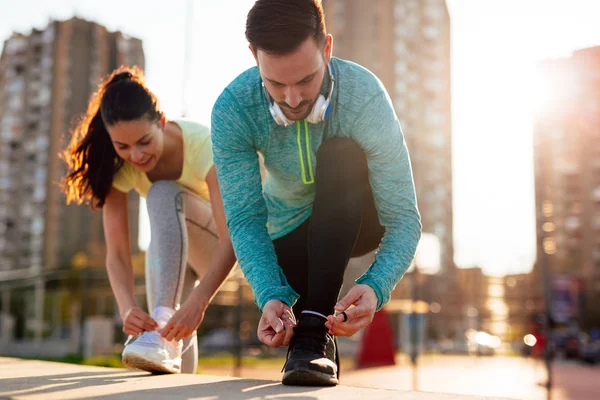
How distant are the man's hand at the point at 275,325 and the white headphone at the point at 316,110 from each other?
0.49m

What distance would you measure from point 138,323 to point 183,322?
17 centimetres

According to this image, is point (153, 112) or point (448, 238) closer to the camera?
point (153, 112)

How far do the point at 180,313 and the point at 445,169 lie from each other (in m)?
46.7

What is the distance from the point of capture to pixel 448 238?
154 feet

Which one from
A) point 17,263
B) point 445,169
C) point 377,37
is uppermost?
point 377,37

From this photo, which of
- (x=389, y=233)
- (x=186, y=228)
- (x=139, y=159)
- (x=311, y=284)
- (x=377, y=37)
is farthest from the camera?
(x=377, y=37)

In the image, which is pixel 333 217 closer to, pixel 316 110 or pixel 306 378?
pixel 316 110

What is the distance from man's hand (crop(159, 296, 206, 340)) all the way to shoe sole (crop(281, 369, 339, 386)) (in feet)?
1.91

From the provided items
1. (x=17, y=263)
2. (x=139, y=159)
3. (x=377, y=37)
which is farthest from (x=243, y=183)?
(x=17, y=263)

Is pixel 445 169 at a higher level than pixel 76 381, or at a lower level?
higher

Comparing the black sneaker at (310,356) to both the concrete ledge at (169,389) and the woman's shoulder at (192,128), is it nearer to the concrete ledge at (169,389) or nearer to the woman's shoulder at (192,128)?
the concrete ledge at (169,389)

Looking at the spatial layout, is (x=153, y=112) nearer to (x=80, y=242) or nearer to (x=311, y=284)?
(x=311, y=284)

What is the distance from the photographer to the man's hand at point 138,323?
6.98ft

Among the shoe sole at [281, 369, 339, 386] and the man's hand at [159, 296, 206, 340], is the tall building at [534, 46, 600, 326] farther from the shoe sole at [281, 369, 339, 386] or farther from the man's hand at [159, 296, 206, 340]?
the shoe sole at [281, 369, 339, 386]
